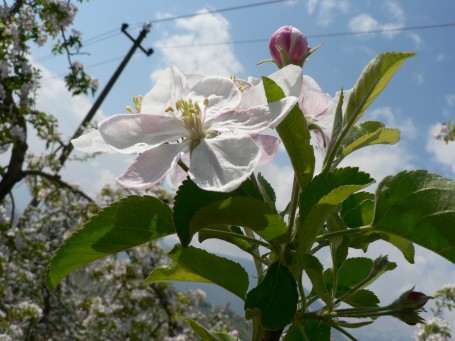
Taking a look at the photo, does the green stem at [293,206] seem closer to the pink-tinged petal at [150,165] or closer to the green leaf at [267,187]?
the green leaf at [267,187]

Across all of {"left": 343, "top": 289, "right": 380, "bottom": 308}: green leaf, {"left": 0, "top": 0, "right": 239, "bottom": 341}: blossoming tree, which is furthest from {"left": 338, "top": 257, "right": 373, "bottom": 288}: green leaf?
{"left": 0, "top": 0, "right": 239, "bottom": 341}: blossoming tree

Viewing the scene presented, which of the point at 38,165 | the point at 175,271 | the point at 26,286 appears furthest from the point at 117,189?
the point at 175,271

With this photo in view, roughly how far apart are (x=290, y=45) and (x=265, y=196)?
0.75ft

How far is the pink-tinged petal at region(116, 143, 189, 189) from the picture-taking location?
0.56 m

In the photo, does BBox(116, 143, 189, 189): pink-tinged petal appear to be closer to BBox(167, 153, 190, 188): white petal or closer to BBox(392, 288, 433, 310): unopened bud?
BBox(167, 153, 190, 188): white petal

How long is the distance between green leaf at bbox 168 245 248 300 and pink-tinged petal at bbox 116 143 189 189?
14cm

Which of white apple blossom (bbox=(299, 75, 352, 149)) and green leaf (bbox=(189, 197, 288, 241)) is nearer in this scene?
green leaf (bbox=(189, 197, 288, 241))

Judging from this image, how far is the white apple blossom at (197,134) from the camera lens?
53cm

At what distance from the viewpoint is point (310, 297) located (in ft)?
2.27

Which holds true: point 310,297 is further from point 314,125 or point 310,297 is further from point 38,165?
point 38,165

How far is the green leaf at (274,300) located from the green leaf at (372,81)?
21cm

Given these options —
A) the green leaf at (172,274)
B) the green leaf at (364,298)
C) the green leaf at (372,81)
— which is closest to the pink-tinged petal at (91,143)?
the green leaf at (172,274)

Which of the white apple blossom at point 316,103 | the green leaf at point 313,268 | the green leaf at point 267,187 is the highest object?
the white apple blossom at point 316,103

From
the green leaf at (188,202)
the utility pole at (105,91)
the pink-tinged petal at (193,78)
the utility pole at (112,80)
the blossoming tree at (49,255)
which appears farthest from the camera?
the utility pole at (112,80)
